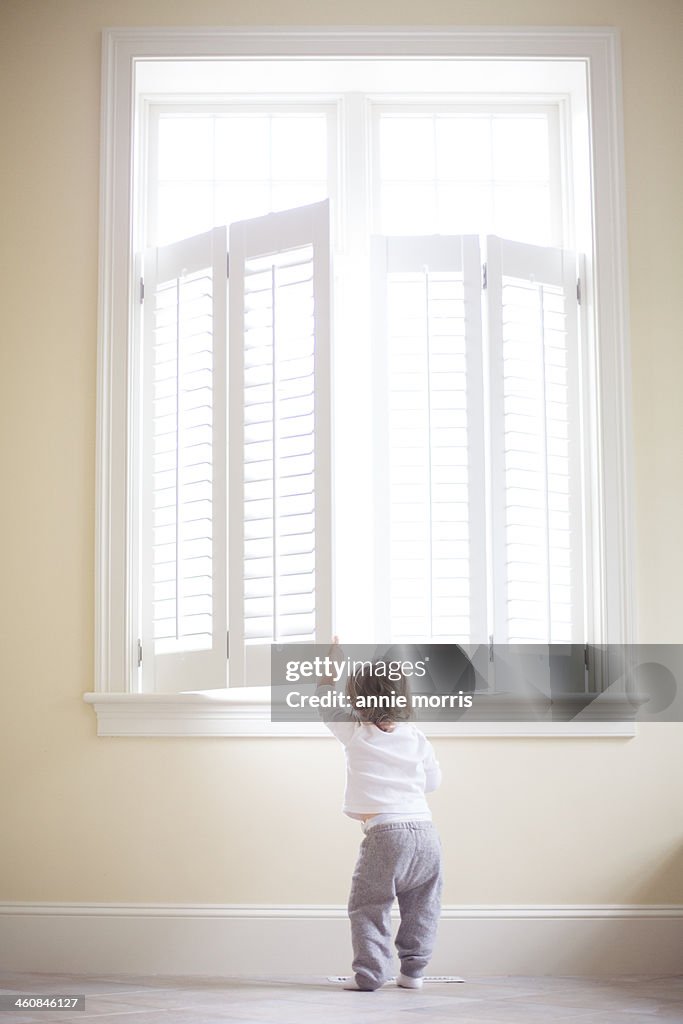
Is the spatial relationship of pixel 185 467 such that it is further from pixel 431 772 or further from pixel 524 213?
pixel 524 213

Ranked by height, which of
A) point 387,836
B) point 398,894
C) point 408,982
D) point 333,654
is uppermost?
point 333,654

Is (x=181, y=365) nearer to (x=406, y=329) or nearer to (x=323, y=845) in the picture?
(x=406, y=329)

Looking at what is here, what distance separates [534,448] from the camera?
3.22m

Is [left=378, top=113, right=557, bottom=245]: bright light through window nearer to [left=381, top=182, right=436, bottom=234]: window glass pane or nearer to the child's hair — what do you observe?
[left=381, top=182, right=436, bottom=234]: window glass pane

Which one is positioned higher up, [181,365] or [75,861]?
[181,365]

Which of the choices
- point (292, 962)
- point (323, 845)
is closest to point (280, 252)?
point (323, 845)

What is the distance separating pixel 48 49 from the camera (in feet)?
10.9

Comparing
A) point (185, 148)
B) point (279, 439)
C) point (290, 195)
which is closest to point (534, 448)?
point (279, 439)

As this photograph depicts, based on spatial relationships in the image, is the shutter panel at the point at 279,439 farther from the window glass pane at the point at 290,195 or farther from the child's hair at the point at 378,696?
the window glass pane at the point at 290,195

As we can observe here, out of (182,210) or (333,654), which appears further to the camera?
(182,210)

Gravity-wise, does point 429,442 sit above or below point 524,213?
below

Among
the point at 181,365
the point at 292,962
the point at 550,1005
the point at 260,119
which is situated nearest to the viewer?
the point at 550,1005

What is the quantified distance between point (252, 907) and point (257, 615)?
78cm

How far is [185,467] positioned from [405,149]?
1.24 meters
